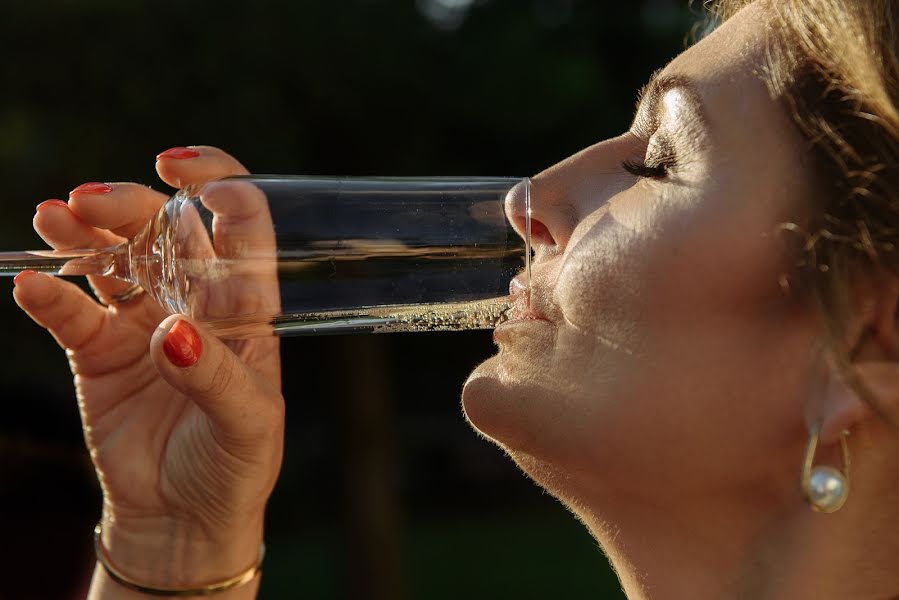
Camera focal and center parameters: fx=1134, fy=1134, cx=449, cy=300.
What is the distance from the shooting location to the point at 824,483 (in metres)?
1.86

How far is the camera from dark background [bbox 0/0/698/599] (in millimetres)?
5812

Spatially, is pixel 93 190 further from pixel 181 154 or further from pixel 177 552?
pixel 177 552

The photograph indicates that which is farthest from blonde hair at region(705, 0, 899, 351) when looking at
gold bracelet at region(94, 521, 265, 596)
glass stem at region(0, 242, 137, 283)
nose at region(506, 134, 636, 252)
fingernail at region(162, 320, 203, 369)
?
gold bracelet at region(94, 521, 265, 596)

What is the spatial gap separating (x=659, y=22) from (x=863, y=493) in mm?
5389

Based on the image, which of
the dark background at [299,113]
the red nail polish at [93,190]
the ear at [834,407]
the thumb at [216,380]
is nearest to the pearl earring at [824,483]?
the ear at [834,407]

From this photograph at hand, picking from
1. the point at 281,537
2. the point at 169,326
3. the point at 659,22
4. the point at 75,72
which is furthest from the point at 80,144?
the point at 281,537

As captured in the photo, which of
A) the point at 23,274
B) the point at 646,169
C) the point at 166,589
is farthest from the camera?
the point at 166,589

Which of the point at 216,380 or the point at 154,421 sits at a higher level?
the point at 216,380

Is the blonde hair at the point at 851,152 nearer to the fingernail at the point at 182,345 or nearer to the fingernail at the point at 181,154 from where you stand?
the fingernail at the point at 182,345

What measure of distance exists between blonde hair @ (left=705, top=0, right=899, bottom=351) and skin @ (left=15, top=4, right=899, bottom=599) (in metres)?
0.04

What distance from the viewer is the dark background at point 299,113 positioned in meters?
5.81

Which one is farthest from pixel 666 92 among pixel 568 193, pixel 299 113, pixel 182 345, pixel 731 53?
pixel 299 113

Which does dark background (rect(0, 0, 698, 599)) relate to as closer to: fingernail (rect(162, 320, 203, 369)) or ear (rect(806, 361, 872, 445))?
fingernail (rect(162, 320, 203, 369))

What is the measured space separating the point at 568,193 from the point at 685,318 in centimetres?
37
